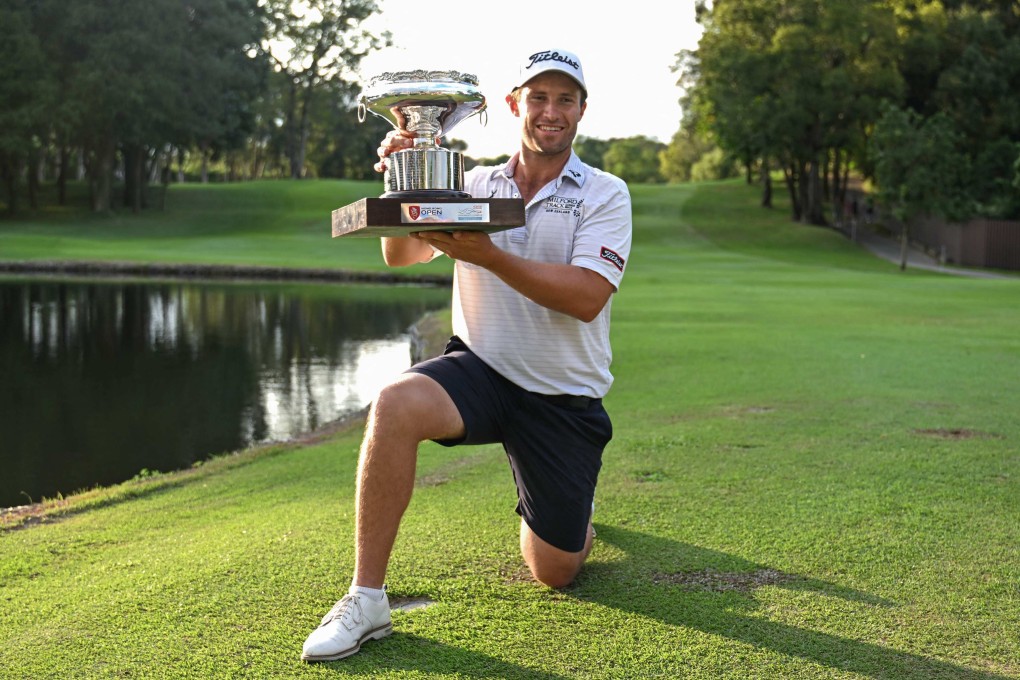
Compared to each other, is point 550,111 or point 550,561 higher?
point 550,111

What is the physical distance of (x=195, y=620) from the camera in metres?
4.11

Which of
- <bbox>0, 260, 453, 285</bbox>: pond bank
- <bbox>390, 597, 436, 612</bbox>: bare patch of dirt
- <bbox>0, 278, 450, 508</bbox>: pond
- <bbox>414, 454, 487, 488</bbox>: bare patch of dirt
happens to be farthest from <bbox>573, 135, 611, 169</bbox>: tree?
<bbox>390, 597, 436, 612</bbox>: bare patch of dirt

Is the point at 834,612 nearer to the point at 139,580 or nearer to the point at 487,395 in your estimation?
the point at 487,395

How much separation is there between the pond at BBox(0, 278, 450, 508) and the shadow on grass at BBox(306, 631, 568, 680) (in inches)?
250

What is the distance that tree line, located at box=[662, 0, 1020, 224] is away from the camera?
164 feet

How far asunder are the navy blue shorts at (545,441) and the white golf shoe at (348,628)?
0.79 metres

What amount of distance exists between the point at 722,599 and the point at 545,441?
942 millimetres

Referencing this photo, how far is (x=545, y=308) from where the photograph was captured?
4.48m

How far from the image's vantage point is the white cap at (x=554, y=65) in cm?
447

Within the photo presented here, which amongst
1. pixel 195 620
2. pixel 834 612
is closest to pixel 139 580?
pixel 195 620

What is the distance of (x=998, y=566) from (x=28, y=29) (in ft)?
173

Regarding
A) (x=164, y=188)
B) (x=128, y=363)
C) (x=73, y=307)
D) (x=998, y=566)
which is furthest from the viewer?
(x=164, y=188)

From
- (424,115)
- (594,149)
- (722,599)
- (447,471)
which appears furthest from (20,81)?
(594,149)

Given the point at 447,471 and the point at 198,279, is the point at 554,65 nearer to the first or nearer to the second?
the point at 447,471
